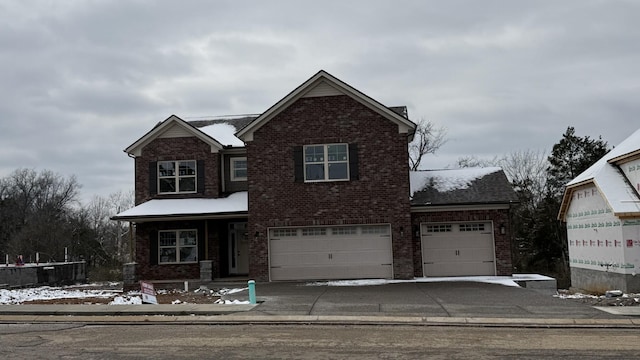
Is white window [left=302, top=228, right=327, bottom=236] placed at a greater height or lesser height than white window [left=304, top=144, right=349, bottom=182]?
lesser

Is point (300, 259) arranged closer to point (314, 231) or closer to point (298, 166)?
point (314, 231)

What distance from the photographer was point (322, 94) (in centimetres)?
2466

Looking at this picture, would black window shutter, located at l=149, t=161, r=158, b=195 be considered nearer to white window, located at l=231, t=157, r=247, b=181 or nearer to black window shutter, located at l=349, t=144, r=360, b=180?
white window, located at l=231, t=157, r=247, b=181

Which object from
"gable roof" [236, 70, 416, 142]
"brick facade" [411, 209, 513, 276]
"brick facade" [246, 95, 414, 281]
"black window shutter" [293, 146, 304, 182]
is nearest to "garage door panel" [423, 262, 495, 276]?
"brick facade" [411, 209, 513, 276]

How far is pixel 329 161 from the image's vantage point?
24531 mm

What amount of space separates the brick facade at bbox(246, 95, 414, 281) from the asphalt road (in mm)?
11140

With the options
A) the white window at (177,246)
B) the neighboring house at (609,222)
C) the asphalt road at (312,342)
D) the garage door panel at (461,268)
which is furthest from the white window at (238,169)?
the asphalt road at (312,342)

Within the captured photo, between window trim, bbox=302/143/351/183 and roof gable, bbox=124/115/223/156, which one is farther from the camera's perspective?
roof gable, bbox=124/115/223/156

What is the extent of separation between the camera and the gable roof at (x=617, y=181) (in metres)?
19.6

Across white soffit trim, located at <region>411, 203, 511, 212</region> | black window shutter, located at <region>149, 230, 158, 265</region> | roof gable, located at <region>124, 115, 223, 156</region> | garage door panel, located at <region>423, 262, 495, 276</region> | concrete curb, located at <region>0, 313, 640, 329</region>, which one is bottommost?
concrete curb, located at <region>0, 313, 640, 329</region>

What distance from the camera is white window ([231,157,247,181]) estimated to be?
27828 mm

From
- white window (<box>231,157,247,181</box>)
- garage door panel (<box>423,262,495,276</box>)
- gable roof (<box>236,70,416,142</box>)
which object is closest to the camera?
gable roof (<box>236,70,416,142</box>)

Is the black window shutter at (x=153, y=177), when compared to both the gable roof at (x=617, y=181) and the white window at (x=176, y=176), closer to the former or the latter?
the white window at (x=176, y=176)

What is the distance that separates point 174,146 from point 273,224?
20.3 ft
